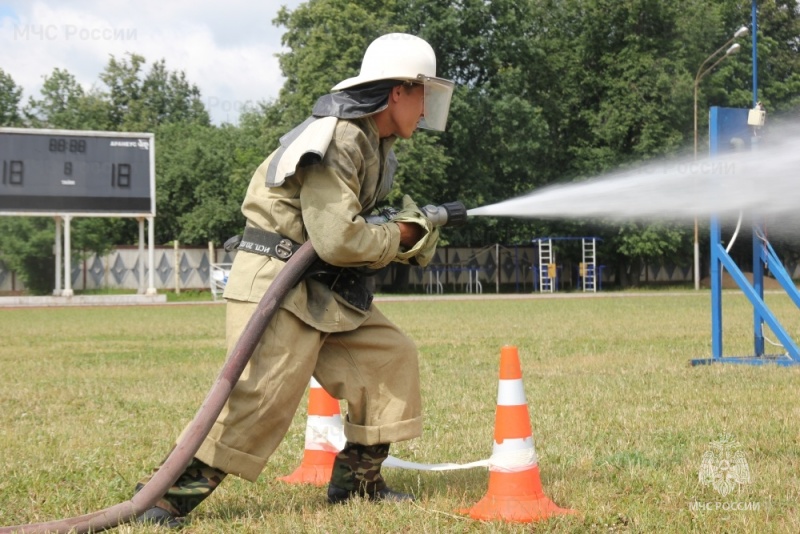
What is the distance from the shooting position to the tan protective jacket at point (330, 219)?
4.07 m

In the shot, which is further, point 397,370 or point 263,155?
point 263,155

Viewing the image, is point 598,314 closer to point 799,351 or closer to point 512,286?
point 799,351

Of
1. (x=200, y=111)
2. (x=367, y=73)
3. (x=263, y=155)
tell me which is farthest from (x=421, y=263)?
(x=200, y=111)

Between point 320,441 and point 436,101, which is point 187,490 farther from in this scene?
point 436,101

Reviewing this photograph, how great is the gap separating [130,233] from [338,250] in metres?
50.9

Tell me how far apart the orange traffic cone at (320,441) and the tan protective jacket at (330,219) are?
103 cm

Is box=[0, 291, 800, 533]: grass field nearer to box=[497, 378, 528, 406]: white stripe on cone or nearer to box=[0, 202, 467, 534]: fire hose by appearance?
box=[0, 202, 467, 534]: fire hose

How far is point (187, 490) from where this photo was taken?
13.7 ft

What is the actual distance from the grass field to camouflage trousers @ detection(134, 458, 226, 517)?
0.12m

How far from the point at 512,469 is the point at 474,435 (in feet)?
6.98

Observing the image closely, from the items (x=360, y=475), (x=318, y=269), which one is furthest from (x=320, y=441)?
(x=318, y=269)

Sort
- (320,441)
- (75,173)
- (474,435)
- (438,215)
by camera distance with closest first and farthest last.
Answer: (438,215) < (320,441) < (474,435) < (75,173)

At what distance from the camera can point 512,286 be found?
47.7 meters

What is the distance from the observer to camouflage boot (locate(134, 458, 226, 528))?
4.17 metres
